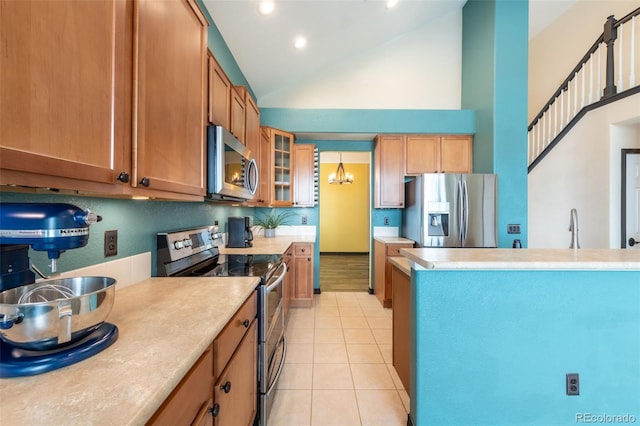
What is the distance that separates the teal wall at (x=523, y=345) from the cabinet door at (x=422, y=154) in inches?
94.4

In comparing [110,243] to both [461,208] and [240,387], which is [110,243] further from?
[461,208]

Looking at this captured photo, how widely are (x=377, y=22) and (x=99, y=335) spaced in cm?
412

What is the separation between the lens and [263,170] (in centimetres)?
327

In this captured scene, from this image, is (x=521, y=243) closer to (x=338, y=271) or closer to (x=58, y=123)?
(x=338, y=271)

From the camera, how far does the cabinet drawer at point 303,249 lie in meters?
3.42

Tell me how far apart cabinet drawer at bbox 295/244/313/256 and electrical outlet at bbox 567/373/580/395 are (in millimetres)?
2512

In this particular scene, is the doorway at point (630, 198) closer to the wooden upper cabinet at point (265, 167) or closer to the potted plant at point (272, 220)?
the potted plant at point (272, 220)

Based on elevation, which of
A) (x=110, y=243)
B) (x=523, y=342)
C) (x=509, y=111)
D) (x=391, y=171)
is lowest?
(x=523, y=342)

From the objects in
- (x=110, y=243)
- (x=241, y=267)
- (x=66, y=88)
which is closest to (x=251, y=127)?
(x=241, y=267)

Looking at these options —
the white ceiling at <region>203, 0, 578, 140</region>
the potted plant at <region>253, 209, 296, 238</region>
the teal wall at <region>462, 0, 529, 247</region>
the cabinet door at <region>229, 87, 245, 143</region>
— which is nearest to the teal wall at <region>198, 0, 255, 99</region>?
the white ceiling at <region>203, 0, 578, 140</region>

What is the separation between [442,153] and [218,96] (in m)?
3.02

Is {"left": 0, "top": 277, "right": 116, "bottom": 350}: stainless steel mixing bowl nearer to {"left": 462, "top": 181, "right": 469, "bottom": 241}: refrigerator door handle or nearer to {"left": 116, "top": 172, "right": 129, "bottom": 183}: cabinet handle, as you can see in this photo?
{"left": 116, "top": 172, "right": 129, "bottom": 183}: cabinet handle

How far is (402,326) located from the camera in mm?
1840

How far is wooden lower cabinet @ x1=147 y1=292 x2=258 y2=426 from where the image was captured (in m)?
0.68
